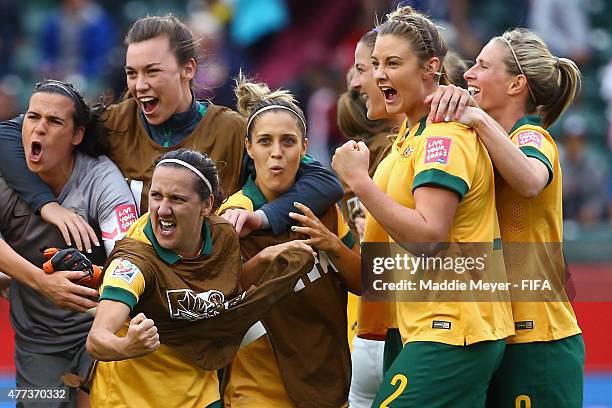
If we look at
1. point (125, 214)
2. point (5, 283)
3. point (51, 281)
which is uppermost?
point (125, 214)

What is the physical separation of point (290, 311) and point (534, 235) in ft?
3.26

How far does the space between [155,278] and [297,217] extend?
0.67 metres

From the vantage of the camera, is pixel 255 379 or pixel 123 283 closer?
pixel 123 283

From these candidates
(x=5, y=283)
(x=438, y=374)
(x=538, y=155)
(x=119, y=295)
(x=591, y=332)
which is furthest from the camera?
(x=591, y=332)

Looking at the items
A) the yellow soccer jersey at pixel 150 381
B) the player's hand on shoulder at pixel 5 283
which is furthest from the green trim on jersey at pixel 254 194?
the player's hand on shoulder at pixel 5 283

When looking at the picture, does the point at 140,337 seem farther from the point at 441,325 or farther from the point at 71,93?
the point at 71,93

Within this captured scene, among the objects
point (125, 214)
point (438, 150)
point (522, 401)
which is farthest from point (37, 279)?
point (522, 401)

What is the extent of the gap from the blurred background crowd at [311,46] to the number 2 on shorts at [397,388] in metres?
7.97

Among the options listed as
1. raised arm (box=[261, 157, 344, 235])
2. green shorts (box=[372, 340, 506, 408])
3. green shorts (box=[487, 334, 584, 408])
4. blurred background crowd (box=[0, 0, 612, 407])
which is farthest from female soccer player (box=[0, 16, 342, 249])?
blurred background crowd (box=[0, 0, 612, 407])

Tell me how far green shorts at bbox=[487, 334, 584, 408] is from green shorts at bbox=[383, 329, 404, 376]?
384 mm

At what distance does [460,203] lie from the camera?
4.12 meters

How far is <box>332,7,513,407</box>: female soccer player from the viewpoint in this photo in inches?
158

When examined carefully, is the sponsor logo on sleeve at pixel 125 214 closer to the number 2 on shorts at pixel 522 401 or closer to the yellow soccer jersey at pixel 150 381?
the yellow soccer jersey at pixel 150 381

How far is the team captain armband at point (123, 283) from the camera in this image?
3939 mm
